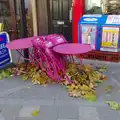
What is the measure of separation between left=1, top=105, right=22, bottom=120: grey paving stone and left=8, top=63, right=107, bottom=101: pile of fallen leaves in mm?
939

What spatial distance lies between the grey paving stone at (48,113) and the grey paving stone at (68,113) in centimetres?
8

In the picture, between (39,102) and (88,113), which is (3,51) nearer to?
(39,102)

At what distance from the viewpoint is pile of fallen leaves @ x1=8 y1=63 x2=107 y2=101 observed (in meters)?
3.56

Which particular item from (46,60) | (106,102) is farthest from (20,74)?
(106,102)

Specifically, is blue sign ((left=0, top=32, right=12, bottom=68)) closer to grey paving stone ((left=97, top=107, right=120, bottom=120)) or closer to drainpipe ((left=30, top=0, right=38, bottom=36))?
drainpipe ((left=30, top=0, right=38, bottom=36))

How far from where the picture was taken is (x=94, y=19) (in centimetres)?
505

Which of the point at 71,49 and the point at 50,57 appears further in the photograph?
the point at 50,57

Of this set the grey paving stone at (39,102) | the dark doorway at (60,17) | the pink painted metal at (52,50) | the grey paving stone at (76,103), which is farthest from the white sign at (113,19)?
the grey paving stone at (39,102)

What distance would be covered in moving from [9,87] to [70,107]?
1.46 metres

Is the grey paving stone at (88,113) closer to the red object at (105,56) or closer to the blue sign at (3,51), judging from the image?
the red object at (105,56)

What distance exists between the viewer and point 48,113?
3.04 m

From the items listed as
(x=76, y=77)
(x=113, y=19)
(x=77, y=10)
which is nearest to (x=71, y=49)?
(x=76, y=77)

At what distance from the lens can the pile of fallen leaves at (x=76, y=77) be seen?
356 centimetres

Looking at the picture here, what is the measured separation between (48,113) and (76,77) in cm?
116
